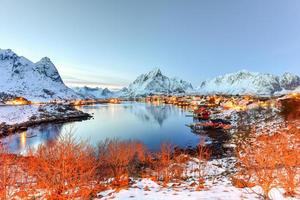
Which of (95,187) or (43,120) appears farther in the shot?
(43,120)

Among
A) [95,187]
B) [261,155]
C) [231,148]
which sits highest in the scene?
[261,155]

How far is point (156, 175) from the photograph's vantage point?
3019cm

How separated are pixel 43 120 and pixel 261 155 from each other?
115m

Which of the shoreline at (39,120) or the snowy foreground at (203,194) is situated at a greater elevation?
the snowy foreground at (203,194)

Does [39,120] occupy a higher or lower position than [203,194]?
lower

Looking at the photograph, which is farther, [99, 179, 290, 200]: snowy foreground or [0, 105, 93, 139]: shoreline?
[0, 105, 93, 139]: shoreline

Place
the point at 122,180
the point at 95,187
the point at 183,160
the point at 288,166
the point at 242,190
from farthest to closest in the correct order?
the point at 183,160, the point at 122,180, the point at 95,187, the point at 242,190, the point at 288,166

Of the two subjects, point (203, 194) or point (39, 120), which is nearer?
point (203, 194)

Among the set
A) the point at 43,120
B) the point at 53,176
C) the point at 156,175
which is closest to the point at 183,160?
the point at 156,175

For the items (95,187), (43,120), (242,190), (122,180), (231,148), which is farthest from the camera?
(43,120)

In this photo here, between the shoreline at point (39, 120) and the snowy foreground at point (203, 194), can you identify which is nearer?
the snowy foreground at point (203, 194)

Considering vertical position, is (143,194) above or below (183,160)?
above

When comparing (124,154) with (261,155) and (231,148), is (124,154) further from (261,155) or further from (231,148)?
(231,148)

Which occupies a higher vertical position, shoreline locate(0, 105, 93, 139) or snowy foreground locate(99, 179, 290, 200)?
snowy foreground locate(99, 179, 290, 200)
